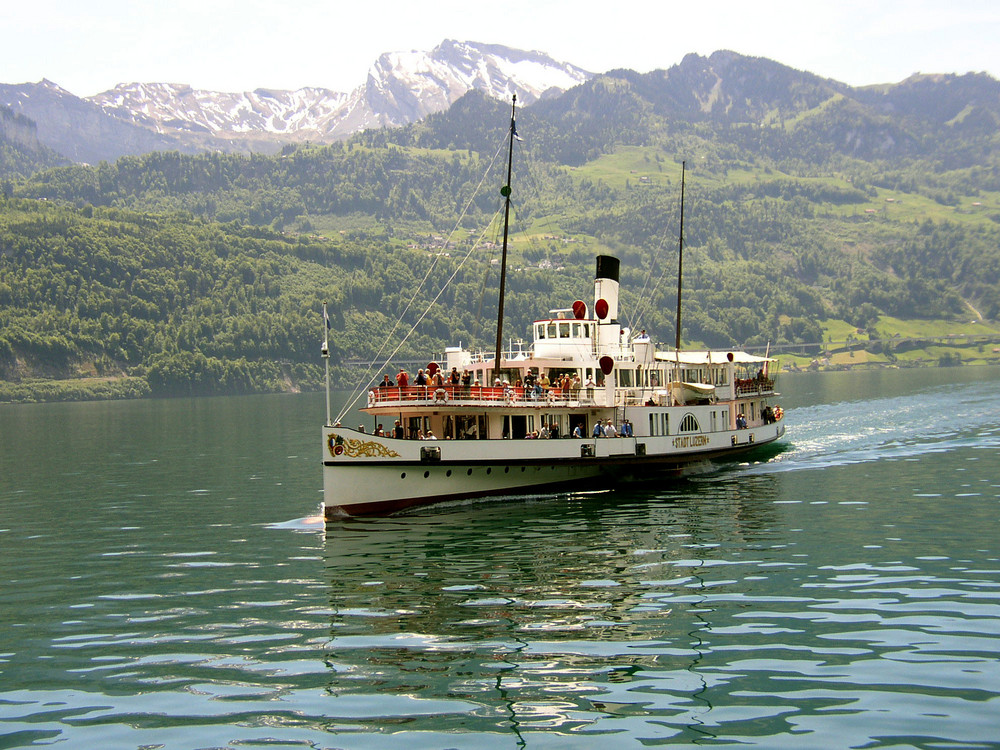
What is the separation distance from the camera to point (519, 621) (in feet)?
70.8

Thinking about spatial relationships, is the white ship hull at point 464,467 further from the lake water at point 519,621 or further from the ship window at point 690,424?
the ship window at point 690,424

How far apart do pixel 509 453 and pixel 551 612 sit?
59.3 ft

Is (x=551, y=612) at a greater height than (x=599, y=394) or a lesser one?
lesser

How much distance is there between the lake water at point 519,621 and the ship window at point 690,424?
17.6 feet

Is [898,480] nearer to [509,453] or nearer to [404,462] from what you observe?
[509,453]

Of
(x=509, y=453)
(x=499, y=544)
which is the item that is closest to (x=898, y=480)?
(x=509, y=453)

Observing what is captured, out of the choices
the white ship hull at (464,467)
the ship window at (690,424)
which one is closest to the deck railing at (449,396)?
the white ship hull at (464,467)

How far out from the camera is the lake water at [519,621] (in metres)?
15.8

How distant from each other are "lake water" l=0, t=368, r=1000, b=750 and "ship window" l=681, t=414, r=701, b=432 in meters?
5.37

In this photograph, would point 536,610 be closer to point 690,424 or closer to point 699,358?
point 690,424

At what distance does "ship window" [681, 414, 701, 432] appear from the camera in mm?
49406

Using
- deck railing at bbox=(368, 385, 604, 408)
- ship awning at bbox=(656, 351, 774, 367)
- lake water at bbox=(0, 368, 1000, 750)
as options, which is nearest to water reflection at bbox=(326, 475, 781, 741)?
lake water at bbox=(0, 368, 1000, 750)

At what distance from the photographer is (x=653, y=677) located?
57.8 feet

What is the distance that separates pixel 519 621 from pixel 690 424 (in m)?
30.0
